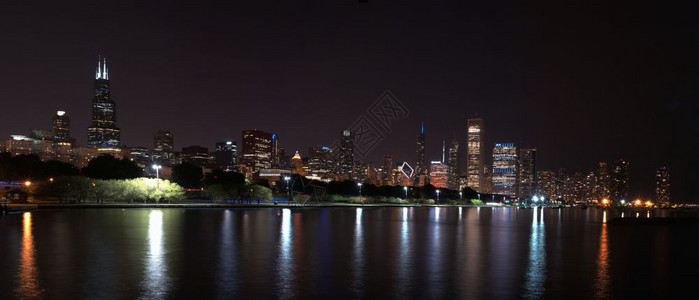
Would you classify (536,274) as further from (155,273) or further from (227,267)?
(155,273)

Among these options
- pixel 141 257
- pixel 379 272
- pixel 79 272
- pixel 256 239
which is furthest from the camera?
pixel 256 239

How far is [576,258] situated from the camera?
95.6 ft

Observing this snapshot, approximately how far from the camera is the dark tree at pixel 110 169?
12169 centimetres

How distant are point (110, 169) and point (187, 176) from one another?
137 feet

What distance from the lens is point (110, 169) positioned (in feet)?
401

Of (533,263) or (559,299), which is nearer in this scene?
(559,299)

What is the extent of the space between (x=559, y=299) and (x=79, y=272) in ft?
54.2

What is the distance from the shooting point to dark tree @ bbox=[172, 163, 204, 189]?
163 metres

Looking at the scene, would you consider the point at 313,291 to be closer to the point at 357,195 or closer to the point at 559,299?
the point at 559,299

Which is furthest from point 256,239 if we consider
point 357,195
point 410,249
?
point 357,195

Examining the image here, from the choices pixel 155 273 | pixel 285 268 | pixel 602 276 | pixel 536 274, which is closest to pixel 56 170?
pixel 155 273

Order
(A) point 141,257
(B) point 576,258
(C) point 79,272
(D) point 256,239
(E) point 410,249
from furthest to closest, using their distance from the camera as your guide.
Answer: (D) point 256,239
(E) point 410,249
(B) point 576,258
(A) point 141,257
(C) point 79,272

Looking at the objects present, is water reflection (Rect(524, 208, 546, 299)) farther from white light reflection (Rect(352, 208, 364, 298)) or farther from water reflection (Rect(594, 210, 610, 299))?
white light reflection (Rect(352, 208, 364, 298))

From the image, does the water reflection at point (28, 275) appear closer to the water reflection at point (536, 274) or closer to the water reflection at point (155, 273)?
the water reflection at point (155, 273)
